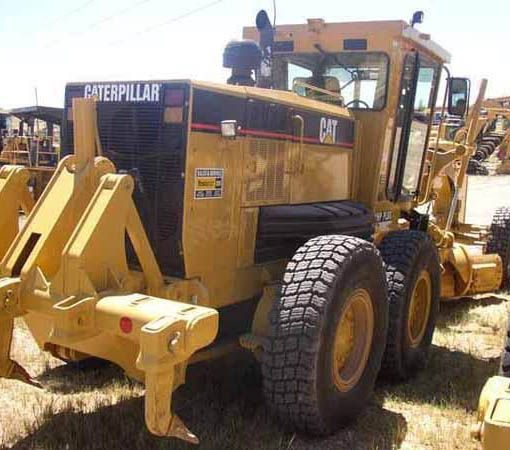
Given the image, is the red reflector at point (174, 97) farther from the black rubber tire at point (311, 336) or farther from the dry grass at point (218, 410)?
the dry grass at point (218, 410)

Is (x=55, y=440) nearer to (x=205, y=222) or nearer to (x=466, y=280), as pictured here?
(x=205, y=222)

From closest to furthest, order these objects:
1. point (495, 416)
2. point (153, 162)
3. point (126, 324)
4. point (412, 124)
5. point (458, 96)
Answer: point (495, 416), point (126, 324), point (153, 162), point (412, 124), point (458, 96)

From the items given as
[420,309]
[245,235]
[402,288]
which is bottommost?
[420,309]

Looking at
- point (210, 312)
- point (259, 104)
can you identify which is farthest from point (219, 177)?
point (210, 312)

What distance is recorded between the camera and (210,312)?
3254mm

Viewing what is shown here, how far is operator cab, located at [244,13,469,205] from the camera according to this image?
549 cm

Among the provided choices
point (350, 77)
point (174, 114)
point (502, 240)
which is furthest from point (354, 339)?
point (502, 240)

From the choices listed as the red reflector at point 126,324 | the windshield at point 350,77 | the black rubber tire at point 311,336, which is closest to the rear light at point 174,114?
the black rubber tire at point 311,336

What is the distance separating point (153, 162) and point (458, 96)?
11.2 ft

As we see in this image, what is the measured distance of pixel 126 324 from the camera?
3.21m

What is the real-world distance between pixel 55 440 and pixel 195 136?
1838 mm

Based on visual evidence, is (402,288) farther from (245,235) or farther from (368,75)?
(368,75)

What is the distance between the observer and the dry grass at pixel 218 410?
3.91m

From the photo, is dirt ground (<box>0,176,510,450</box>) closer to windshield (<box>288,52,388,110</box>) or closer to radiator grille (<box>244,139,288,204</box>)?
radiator grille (<box>244,139,288,204</box>)
